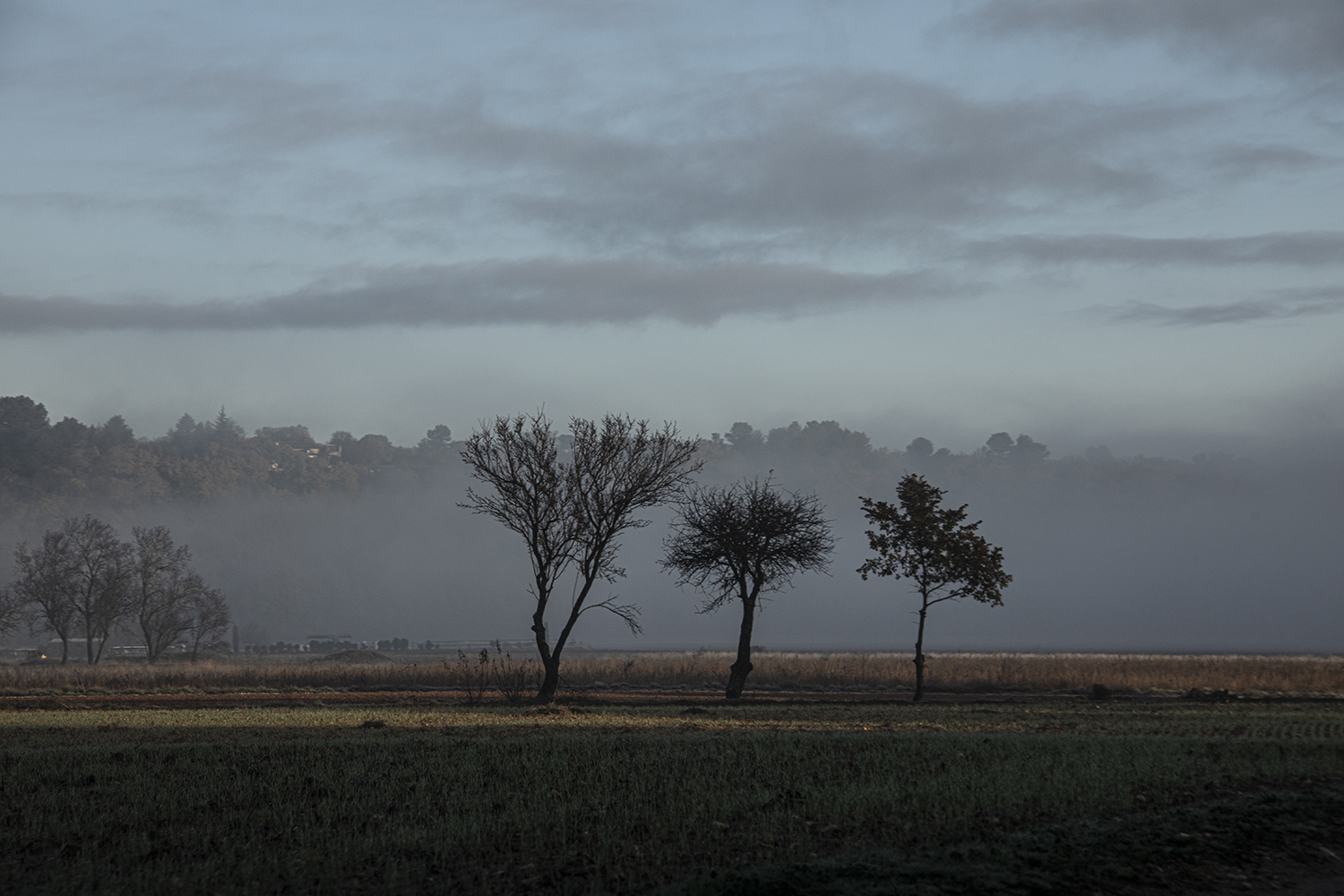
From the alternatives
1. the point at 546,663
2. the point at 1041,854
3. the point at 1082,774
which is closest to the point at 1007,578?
the point at 546,663

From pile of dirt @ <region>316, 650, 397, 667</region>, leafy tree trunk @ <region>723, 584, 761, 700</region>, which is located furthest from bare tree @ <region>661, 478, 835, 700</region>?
pile of dirt @ <region>316, 650, 397, 667</region>

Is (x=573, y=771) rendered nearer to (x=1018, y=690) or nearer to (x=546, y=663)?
(x=546, y=663)

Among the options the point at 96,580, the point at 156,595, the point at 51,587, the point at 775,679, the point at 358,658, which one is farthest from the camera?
the point at 358,658

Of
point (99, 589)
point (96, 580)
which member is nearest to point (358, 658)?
point (99, 589)

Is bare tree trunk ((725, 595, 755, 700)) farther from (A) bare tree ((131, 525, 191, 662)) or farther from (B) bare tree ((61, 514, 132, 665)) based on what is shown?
(B) bare tree ((61, 514, 132, 665))

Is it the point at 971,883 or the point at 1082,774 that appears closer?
the point at 971,883

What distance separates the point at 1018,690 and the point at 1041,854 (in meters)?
32.2

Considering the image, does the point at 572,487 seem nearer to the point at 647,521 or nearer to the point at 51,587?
the point at 647,521

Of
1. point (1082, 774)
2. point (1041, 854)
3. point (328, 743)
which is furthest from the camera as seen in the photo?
point (328, 743)

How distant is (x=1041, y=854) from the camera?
1018 cm

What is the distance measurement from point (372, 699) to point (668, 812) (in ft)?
82.8

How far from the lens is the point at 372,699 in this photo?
3472 cm

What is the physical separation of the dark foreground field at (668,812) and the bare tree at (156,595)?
67114 mm

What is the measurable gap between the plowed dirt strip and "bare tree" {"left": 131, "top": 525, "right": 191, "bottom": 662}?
4738 cm
